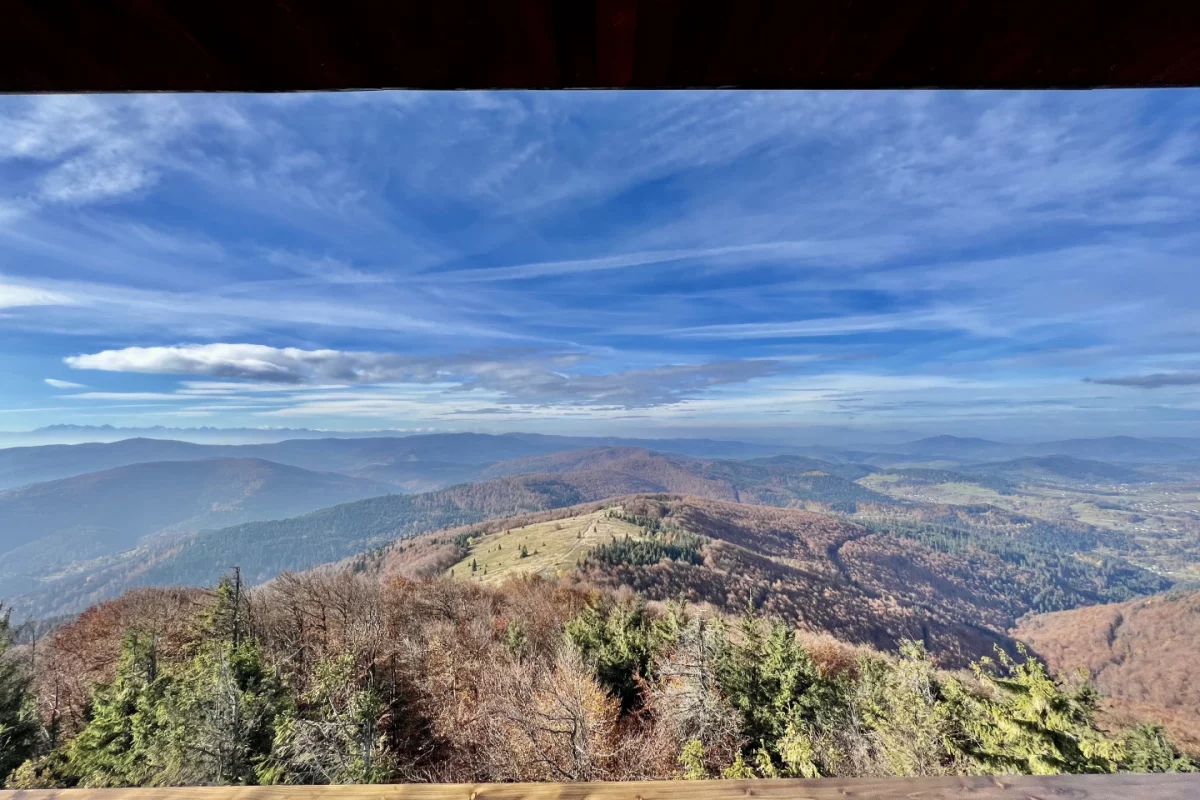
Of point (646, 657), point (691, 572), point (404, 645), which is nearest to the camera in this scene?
point (404, 645)

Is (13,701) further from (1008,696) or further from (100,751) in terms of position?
(1008,696)

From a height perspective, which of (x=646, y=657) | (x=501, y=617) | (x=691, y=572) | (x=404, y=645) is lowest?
(x=691, y=572)

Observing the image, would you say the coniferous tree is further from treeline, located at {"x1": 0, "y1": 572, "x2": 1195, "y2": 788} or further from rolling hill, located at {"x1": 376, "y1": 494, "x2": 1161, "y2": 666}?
rolling hill, located at {"x1": 376, "y1": 494, "x2": 1161, "y2": 666}

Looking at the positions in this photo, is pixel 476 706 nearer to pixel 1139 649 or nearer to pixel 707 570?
pixel 707 570

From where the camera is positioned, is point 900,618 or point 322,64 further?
point 900,618

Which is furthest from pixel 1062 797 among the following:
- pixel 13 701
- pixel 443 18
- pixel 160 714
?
pixel 13 701

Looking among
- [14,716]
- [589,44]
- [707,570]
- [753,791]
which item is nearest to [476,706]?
[14,716]
